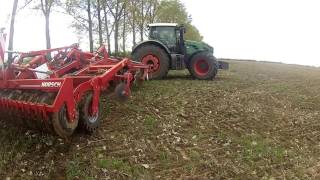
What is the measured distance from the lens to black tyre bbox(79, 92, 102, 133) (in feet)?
27.6

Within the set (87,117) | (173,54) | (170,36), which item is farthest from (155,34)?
(87,117)

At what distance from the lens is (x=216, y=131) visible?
9797 millimetres

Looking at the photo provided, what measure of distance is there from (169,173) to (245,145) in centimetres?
201

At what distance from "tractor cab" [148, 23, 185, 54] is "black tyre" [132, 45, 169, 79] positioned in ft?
3.50

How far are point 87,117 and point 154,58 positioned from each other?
7.19 m

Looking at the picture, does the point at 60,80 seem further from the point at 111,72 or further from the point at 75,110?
the point at 111,72

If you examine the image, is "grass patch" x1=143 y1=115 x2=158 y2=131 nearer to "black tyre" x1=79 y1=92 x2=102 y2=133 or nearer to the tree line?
"black tyre" x1=79 y1=92 x2=102 y2=133

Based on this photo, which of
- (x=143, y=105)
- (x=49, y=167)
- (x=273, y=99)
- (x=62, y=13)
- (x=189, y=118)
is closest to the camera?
(x=49, y=167)

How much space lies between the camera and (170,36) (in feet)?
54.4

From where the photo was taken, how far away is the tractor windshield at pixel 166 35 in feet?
54.1

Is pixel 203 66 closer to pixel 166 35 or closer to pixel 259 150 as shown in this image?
pixel 166 35

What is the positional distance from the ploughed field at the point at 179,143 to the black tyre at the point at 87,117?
0.20 m

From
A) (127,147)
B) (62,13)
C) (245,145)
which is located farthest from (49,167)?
(62,13)

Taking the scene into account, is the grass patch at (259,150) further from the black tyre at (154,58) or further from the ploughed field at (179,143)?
the black tyre at (154,58)
